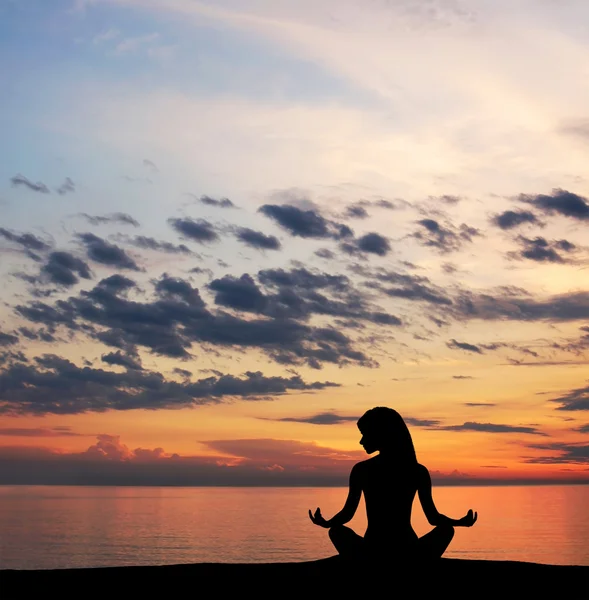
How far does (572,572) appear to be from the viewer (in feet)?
43.6

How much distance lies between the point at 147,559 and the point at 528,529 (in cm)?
4525

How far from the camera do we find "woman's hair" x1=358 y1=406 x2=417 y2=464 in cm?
1119

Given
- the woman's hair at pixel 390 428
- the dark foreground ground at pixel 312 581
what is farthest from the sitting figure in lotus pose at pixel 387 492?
the dark foreground ground at pixel 312 581

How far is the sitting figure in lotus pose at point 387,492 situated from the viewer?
10977 mm

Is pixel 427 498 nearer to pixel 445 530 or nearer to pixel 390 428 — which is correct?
pixel 445 530

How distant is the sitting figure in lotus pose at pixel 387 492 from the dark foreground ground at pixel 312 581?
0.31 meters

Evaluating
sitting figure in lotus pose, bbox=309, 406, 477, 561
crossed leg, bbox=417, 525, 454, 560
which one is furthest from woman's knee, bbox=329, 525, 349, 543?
crossed leg, bbox=417, 525, 454, 560

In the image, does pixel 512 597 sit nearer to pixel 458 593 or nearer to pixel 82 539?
pixel 458 593

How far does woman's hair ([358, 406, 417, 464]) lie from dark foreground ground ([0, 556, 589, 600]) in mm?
1434

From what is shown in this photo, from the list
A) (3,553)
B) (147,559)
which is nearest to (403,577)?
(147,559)

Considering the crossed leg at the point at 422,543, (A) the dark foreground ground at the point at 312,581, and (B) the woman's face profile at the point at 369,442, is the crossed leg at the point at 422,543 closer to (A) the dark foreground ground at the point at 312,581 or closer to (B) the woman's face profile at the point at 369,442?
(A) the dark foreground ground at the point at 312,581

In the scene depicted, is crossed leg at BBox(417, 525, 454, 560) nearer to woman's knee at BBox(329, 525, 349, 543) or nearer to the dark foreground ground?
the dark foreground ground

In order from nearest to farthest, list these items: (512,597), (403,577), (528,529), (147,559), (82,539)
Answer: (403,577) < (512,597) < (147,559) < (82,539) < (528,529)

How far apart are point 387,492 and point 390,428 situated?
0.83 metres
